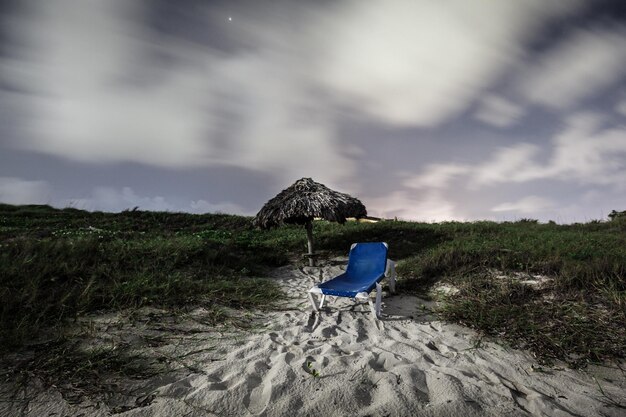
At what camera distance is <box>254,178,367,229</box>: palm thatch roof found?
30.7ft

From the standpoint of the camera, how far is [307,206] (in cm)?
941

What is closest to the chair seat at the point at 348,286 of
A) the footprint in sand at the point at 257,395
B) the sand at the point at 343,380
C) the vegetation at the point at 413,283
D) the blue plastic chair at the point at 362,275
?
the blue plastic chair at the point at 362,275

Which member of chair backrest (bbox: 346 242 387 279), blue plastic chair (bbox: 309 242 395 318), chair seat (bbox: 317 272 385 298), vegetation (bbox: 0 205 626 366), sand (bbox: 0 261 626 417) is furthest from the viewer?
chair backrest (bbox: 346 242 387 279)

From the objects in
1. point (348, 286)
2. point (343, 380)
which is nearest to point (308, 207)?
point (348, 286)

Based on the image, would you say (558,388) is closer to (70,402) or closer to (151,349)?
(151,349)

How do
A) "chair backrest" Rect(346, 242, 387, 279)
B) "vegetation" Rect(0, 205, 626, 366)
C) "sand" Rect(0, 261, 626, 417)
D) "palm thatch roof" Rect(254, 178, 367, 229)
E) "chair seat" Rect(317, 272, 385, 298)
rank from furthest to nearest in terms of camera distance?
"palm thatch roof" Rect(254, 178, 367, 229), "chair backrest" Rect(346, 242, 387, 279), "chair seat" Rect(317, 272, 385, 298), "vegetation" Rect(0, 205, 626, 366), "sand" Rect(0, 261, 626, 417)

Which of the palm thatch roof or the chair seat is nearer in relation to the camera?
the chair seat

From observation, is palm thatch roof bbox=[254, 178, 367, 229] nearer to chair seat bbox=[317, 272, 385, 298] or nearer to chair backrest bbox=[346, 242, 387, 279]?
chair backrest bbox=[346, 242, 387, 279]

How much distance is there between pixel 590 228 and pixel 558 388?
43.0 ft

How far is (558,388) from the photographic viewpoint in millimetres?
3484

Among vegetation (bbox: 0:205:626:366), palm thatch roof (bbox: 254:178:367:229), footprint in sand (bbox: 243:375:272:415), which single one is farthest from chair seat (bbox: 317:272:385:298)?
palm thatch roof (bbox: 254:178:367:229)

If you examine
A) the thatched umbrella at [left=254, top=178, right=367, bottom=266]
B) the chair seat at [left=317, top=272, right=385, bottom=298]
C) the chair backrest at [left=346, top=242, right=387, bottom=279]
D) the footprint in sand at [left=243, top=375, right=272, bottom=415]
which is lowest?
the footprint in sand at [left=243, top=375, right=272, bottom=415]

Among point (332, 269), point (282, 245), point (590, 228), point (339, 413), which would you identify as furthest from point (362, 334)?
point (590, 228)

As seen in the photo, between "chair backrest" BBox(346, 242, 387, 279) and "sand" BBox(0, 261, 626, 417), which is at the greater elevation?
"chair backrest" BBox(346, 242, 387, 279)
